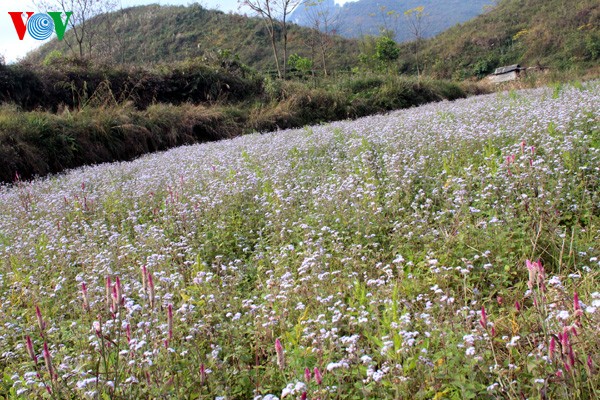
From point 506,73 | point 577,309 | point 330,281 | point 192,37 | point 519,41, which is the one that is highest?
point 192,37

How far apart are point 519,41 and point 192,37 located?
30.0 metres

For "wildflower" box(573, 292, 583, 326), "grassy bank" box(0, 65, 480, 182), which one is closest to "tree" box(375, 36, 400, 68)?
"grassy bank" box(0, 65, 480, 182)

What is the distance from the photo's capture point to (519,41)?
4119 centimetres

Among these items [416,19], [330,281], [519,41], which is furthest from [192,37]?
[330,281]

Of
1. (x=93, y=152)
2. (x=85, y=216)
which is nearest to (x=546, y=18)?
(x=93, y=152)

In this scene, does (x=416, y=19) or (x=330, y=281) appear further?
(x=416, y=19)

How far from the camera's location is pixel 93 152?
11031 mm

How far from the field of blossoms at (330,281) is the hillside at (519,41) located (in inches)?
1335

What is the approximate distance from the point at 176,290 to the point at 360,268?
1.40m

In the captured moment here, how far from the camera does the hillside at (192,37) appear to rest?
40.3 meters

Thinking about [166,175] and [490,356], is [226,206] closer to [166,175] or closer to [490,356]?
[166,175]

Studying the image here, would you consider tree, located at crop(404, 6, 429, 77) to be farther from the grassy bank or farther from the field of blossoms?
the field of blossoms

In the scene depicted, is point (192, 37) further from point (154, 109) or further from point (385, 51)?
point (154, 109)

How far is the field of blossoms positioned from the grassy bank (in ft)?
12.8
